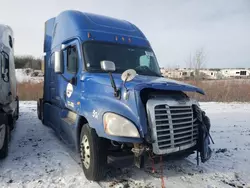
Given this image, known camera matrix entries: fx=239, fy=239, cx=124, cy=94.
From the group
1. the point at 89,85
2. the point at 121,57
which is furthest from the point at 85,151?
the point at 121,57

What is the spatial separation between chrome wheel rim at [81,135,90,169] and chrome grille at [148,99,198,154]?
1.26 m

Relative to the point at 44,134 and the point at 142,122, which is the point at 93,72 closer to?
the point at 142,122

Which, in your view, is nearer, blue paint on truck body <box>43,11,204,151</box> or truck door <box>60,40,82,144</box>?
blue paint on truck body <box>43,11,204,151</box>

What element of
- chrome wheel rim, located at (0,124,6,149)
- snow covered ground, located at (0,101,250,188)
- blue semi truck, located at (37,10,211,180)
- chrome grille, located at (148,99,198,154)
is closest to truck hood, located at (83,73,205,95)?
blue semi truck, located at (37,10,211,180)

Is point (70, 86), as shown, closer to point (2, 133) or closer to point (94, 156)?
point (2, 133)

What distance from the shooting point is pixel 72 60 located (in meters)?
5.32

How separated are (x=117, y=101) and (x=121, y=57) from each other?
1740 mm

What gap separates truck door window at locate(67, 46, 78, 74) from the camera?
16.9ft

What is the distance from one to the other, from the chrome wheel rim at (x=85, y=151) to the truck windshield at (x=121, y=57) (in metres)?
1.40

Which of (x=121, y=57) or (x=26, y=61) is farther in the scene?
(x=26, y=61)

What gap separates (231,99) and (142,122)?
18.4 metres

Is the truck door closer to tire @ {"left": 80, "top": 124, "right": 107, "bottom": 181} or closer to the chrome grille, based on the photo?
tire @ {"left": 80, "top": 124, "right": 107, "bottom": 181}

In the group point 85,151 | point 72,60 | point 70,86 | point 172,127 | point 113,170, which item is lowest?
point 113,170

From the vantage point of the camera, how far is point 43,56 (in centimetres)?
866
